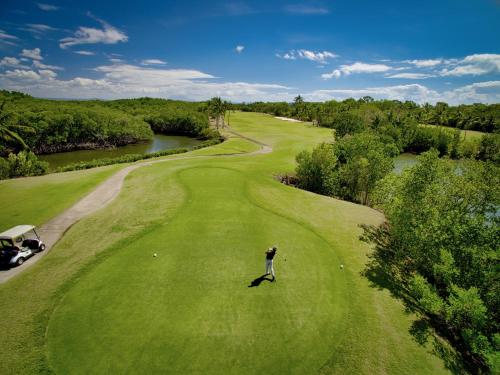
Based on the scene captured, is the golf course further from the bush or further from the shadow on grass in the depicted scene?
the bush

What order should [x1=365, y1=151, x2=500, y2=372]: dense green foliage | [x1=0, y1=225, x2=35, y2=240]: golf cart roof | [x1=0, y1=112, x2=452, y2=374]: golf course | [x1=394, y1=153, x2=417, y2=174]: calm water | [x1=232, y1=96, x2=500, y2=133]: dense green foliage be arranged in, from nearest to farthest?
[x1=0, y1=112, x2=452, y2=374]: golf course → [x1=365, y1=151, x2=500, y2=372]: dense green foliage → [x1=0, y1=225, x2=35, y2=240]: golf cart roof → [x1=394, y1=153, x2=417, y2=174]: calm water → [x1=232, y1=96, x2=500, y2=133]: dense green foliage

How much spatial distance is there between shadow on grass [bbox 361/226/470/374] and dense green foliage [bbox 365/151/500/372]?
129 millimetres

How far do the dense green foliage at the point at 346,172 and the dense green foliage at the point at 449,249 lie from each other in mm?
17315

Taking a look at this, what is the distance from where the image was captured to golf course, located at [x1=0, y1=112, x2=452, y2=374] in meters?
13.0

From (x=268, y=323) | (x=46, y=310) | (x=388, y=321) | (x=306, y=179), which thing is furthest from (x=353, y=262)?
(x=306, y=179)

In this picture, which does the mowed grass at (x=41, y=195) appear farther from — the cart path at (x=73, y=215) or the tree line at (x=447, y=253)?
the tree line at (x=447, y=253)

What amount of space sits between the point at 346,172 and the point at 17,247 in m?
44.8

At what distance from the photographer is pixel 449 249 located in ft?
69.4

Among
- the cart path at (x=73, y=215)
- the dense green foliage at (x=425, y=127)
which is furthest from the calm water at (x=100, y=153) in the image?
the dense green foliage at (x=425, y=127)

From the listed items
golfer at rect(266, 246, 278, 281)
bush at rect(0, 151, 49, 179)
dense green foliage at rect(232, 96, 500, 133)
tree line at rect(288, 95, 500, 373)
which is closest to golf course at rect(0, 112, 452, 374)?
golfer at rect(266, 246, 278, 281)

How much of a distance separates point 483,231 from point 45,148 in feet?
355

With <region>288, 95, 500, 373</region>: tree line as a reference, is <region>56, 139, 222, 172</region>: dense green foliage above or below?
below

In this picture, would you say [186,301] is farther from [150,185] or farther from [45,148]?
[45,148]

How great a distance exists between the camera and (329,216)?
3144cm
